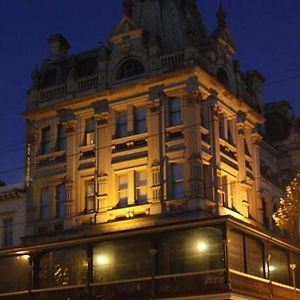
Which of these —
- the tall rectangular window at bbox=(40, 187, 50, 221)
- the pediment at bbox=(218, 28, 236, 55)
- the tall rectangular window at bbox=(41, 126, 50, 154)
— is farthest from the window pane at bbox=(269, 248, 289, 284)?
the tall rectangular window at bbox=(41, 126, 50, 154)

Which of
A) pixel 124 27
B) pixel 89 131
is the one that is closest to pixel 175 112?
pixel 89 131

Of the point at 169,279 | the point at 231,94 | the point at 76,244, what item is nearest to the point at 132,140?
the point at 231,94

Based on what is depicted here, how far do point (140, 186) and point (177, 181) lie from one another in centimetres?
225

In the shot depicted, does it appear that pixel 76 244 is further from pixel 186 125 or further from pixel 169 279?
pixel 186 125

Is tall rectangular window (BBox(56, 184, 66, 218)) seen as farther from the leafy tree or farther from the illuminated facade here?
the leafy tree

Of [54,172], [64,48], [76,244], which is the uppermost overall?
[64,48]

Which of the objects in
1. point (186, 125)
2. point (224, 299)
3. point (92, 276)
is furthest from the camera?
point (186, 125)

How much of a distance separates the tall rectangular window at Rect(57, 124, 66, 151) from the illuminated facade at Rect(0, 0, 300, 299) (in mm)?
66

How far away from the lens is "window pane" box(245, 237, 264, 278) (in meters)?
29.0

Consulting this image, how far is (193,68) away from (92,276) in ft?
47.1

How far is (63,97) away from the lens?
1758 inches

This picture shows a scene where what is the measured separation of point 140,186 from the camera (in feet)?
134

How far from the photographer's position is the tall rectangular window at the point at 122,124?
42.4 m

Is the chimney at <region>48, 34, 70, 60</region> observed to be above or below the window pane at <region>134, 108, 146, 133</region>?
above
